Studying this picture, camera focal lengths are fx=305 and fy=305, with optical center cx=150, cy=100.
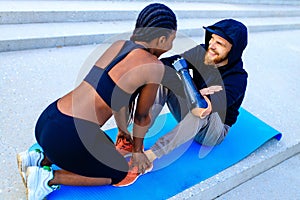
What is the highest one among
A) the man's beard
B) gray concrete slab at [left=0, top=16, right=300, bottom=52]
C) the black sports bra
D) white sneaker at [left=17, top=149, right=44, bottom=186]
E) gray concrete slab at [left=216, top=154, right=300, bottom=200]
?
the black sports bra

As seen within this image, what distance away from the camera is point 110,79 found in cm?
120

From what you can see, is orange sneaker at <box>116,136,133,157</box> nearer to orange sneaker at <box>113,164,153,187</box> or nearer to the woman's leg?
orange sneaker at <box>113,164,153,187</box>

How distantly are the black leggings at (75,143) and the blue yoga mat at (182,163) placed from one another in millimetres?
179

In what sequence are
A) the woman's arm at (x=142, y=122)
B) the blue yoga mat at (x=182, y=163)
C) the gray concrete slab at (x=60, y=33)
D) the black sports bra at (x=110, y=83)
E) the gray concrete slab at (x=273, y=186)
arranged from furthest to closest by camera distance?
1. the gray concrete slab at (x=60, y=33)
2. the gray concrete slab at (x=273, y=186)
3. the blue yoga mat at (x=182, y=163)
4. the woman's arm at (x=142, y=122)
5. the black sports bra at (x=110, y=83)

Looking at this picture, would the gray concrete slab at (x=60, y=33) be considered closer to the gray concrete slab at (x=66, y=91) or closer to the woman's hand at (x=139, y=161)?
the gray concrete slab at (x=66, y=91)

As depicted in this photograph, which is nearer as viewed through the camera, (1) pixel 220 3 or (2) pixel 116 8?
(2) pixel 116 8

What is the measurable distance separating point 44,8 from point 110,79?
221 centimetres

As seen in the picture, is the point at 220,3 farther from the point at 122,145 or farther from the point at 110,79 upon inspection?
the point at 110,79

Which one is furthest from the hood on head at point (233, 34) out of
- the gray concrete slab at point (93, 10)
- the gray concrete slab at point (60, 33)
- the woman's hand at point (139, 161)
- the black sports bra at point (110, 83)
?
the gray concrete slab at point (93, 10)

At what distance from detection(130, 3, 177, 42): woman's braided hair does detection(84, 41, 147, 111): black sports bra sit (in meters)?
0.05

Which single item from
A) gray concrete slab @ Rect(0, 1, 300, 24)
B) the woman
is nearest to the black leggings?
the woman

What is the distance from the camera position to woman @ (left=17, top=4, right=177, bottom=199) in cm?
121

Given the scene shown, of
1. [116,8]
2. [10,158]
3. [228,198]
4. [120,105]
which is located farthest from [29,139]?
[116,8]

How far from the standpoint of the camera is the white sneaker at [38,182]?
134cm
